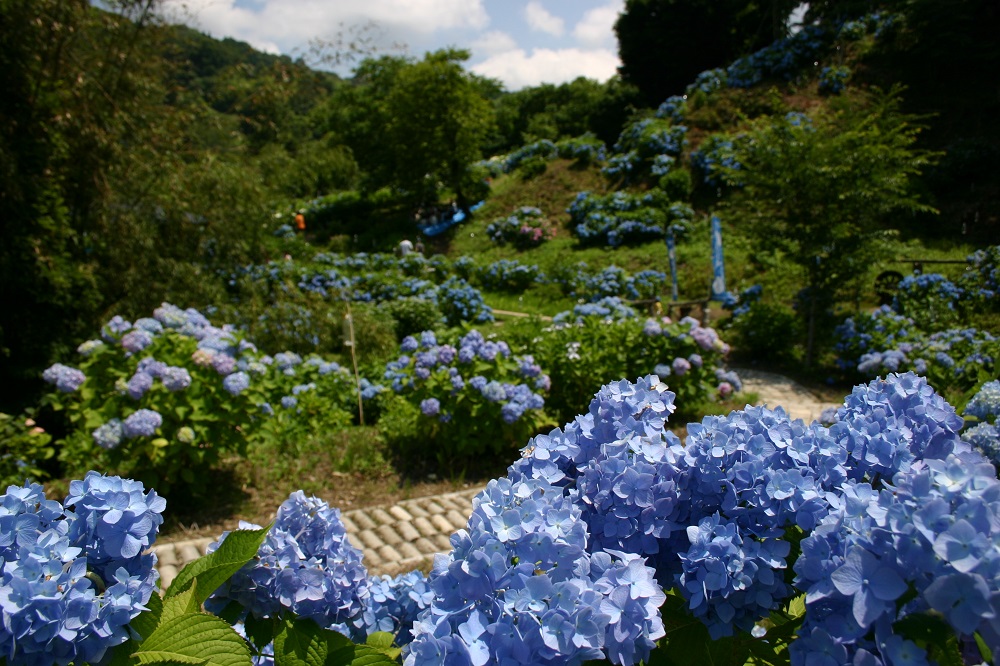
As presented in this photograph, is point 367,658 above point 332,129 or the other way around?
the other way around

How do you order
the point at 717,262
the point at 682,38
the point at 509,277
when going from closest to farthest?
the point at 717,262 < the point at 509,277 < the point at 682,38

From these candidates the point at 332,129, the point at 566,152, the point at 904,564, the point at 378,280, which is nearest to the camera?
the point at 904,564

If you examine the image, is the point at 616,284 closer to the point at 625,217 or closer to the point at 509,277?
the point at 509,277

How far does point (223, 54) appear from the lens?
4125 cm

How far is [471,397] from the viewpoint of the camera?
4.80 metres

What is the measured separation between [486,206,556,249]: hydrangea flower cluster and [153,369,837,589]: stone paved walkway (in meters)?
12.7

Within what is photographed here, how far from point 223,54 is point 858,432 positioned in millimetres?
47535

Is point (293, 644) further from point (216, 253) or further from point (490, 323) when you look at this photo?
point (490, 323)

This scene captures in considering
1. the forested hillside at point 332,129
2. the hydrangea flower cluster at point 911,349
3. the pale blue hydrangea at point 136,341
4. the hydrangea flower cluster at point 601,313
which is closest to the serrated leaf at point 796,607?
the pale blue hydrangea at point 136,341

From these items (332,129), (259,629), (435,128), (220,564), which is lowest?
(259,629)

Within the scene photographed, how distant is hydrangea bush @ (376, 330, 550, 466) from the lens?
4.71 meters

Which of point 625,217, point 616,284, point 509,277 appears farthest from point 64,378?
point 625,217

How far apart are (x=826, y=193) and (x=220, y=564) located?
8005 mm

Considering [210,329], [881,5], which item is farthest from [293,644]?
[881,5]
